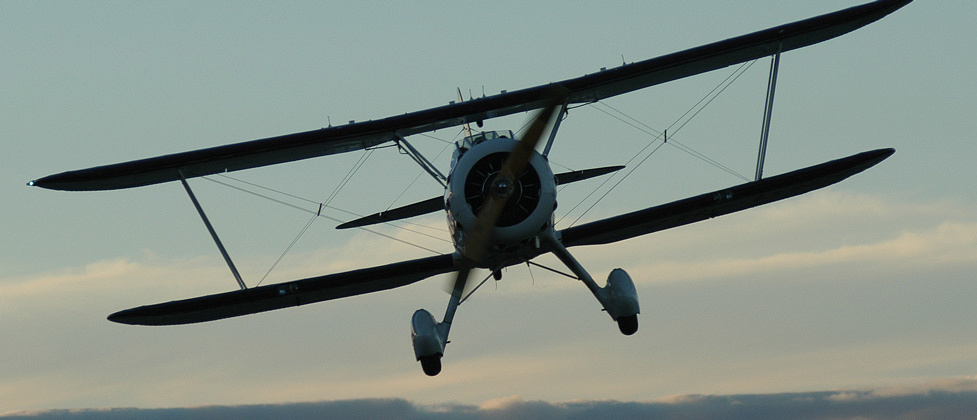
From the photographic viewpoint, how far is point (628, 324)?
1969 centimetres

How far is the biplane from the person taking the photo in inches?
725

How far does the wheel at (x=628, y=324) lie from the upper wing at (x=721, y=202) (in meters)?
1.55

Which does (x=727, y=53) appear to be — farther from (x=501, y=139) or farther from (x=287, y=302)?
(x=287, y=302)

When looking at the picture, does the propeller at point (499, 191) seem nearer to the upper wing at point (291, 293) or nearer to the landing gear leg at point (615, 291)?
the landing gear leg at point (615, 291)

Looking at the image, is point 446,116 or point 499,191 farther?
point 446,116

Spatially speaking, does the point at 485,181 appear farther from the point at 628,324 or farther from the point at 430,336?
the point at 628,324

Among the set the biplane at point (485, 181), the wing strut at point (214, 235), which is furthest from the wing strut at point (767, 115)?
the wing strut at point (214, 235)

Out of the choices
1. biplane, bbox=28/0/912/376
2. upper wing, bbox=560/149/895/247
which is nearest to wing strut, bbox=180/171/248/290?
biplane, bbox=28/0/912/376

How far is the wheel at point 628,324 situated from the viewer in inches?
774

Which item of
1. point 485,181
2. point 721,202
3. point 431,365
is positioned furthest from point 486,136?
point 721,202

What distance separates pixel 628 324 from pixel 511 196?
3393 millimetres

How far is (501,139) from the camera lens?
1852 cm

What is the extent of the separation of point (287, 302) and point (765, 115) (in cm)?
905

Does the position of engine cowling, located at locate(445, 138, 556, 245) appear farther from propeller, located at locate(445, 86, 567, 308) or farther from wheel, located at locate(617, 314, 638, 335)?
wheel, located at locate(617, 314, 638, 335)
